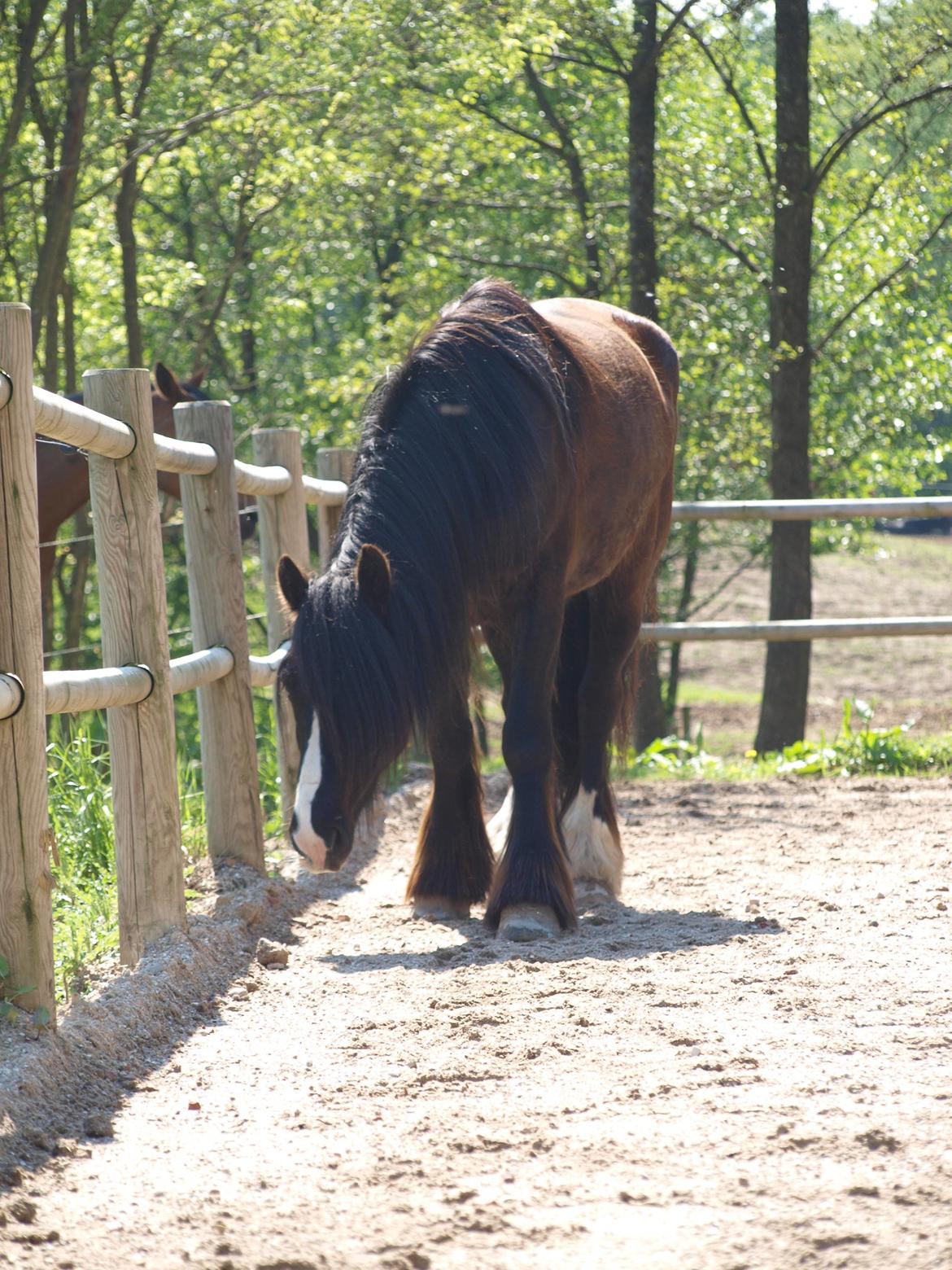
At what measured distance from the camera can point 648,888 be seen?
4398 mm

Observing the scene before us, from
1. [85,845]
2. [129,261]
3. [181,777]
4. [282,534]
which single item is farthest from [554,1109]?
[129,261]

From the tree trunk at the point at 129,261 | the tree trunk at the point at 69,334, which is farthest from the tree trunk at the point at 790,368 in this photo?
the tree trunk at the point at 69,334

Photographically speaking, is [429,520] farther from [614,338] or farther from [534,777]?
[614,338]

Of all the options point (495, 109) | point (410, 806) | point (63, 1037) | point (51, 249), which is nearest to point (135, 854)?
point (63, 1037)

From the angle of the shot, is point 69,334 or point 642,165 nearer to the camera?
point 69,334

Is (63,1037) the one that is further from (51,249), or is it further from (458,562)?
(51,249)

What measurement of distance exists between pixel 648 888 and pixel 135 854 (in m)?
1.83

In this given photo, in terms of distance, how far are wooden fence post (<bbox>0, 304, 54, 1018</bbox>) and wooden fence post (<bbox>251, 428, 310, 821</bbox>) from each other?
85.7 inches

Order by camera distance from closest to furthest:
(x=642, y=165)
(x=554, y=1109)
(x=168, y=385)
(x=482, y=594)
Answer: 1. (x=554, y=1109)
2. (x=482, y=594)
3. (x=168, y=385)
4. (x=642, y=165)

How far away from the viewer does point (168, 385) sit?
6664 mm

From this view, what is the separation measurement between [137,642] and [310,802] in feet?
1.86

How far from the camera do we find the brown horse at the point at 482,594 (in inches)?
129

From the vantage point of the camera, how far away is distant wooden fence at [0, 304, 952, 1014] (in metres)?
2.57

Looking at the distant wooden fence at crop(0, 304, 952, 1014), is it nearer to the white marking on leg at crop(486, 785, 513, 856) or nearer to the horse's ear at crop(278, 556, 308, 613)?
the horse's ear at crop(278, 556, 308, 613)
